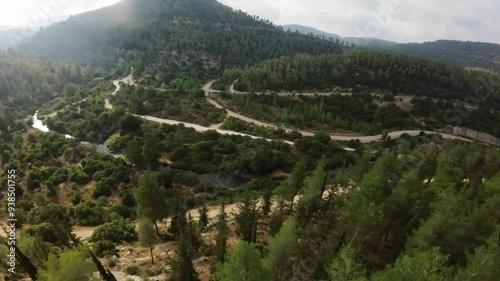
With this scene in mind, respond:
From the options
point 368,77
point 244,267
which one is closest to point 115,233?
point 244,267

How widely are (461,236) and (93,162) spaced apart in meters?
79.9

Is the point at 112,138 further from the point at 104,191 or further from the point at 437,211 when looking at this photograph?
the point at 437,211

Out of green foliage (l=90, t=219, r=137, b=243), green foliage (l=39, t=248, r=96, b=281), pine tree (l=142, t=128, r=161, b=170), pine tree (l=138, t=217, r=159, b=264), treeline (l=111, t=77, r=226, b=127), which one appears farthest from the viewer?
treeline (l=111, t=77, r=226, b=127)

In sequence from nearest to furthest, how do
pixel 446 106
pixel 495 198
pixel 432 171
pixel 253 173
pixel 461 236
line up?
pixel 461 236, pixel 495 198, pixel 432 171, pixel 253 173, pixel 446 106

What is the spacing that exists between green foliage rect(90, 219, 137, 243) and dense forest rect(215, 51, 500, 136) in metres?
93.5

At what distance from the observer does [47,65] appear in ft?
644

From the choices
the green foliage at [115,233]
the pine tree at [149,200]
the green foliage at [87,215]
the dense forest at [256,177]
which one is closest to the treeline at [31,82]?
the dense forest at [256,177]

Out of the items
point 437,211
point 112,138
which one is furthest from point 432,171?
point 112,138

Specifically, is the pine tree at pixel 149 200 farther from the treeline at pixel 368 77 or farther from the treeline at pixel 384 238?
the treeline at pixel 368 77

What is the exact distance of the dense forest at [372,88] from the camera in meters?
144

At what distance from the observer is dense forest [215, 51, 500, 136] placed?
144m

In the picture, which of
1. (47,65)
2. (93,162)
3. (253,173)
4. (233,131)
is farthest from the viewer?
(47,65)

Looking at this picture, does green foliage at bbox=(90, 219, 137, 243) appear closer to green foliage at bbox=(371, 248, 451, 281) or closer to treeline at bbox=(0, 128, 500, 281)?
treeline at bbox=(0, 128, 500, 281)

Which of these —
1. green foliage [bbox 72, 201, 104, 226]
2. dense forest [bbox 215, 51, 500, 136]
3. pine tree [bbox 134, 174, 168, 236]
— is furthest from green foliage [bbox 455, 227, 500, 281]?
dense forest [bbox 215, 51, 500, 136]
